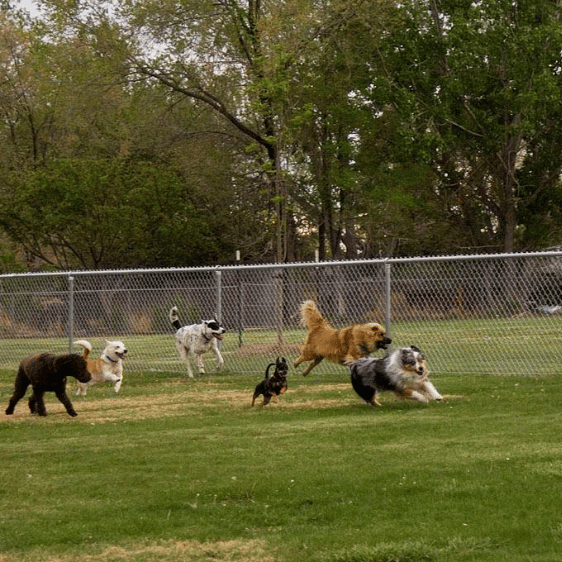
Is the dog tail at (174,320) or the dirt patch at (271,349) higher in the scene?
the dog tail at (174,320)

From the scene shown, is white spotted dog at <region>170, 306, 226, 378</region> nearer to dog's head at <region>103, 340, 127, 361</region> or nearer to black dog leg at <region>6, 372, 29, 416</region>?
dog's head at <region>103, 340, 127, 361</region>

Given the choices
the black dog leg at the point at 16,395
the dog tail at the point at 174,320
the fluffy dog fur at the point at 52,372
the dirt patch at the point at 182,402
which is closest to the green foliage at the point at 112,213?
the dog tail at the point at 174,320

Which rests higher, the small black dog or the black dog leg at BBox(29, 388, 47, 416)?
the small black dog

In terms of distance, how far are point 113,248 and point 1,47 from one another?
12.9m

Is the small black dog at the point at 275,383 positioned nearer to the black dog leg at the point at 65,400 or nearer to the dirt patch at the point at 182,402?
the dirt patch at the point at 182,402

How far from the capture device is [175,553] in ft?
23.7

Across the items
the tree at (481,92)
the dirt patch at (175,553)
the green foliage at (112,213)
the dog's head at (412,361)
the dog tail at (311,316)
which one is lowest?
the dirt patch at (175,553)

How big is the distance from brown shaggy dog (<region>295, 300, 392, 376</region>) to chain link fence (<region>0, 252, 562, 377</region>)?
0.61m

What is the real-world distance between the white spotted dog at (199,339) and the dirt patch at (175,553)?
11.2 m

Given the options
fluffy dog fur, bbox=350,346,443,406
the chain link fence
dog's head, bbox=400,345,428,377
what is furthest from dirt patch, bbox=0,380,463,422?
the chain link fence

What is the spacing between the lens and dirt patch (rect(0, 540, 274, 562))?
7090 millimetres

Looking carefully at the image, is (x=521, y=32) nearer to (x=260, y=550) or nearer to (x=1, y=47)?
(x=1, y=47)

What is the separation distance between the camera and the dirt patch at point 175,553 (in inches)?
279

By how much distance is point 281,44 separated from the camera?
26.8 m
